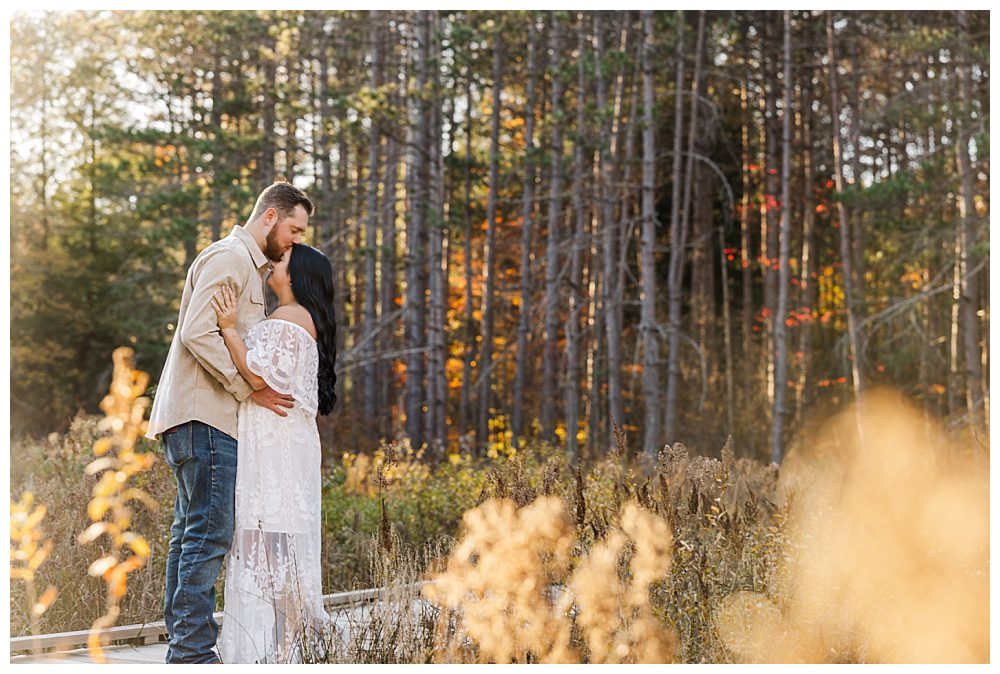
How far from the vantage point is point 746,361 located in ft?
59.7

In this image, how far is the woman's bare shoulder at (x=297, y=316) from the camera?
4238mm

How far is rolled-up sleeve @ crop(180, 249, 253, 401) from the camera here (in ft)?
12.7

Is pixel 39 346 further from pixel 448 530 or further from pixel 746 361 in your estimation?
pixel 448 530

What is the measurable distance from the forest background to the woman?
29.2 ft

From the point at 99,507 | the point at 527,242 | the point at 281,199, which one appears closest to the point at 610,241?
the point at 527,242

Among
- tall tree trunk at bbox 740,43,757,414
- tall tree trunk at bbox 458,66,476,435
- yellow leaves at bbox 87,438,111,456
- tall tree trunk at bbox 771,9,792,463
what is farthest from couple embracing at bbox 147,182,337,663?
tall tree trunk at bbox 740,43,757,414

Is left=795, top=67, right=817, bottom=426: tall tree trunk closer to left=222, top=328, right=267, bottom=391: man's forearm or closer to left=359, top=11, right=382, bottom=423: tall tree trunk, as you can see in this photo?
left=359, top=11, right=382, bottom=423: tall tree trunk

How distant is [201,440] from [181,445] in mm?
72

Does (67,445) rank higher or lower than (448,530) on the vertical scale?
higher

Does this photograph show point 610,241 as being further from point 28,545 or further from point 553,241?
point 28,545

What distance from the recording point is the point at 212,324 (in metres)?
3.91

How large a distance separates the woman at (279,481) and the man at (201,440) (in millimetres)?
69
